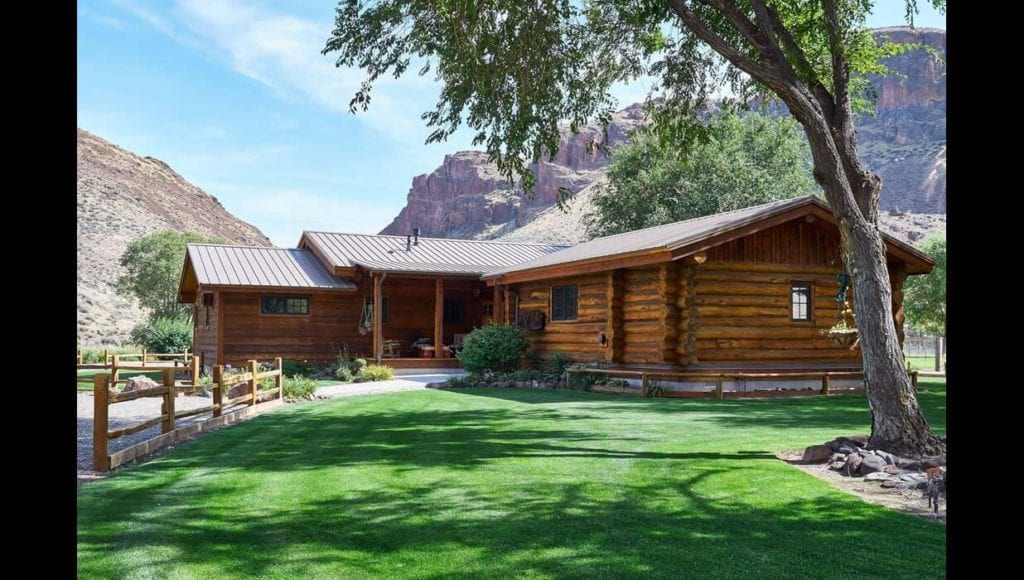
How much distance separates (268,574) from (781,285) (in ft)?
52.6

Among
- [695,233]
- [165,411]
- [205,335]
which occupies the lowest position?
[165,411]

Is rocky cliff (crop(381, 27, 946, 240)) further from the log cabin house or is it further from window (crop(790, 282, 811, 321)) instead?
window (crop(790, 282, 811, 321))

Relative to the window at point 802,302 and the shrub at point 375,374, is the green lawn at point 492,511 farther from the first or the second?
the shrub at point 375,374

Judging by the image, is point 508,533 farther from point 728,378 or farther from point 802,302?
point 802,302

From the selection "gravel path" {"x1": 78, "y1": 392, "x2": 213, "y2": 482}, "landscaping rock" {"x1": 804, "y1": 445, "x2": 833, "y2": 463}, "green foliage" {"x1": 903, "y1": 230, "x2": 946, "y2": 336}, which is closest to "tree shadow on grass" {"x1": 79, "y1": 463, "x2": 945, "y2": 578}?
"landscaping rock" {"x1": 804, "y1": 445, "x2": 833, "y2": 463}

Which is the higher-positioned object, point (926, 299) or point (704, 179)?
point (704, 179)

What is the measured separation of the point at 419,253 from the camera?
29469 millimetres

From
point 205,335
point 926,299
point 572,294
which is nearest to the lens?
point 572,294

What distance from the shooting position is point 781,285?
18781 mm

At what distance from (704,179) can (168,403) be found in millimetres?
33239

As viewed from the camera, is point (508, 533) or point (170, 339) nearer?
point (508, 533)

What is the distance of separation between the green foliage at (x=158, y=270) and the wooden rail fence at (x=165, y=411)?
39.0 metres

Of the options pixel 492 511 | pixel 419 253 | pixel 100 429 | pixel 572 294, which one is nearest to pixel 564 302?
pixel 572 294
